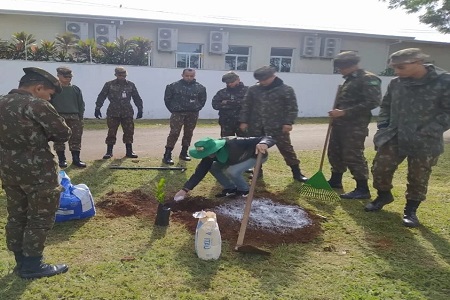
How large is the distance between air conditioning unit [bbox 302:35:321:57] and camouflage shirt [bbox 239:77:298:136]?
1505 centimetres

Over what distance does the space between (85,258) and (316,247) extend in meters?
2.23

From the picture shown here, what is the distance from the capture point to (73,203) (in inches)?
166

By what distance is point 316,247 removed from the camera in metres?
3.94

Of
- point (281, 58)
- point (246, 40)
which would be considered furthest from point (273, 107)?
point (281, 58)

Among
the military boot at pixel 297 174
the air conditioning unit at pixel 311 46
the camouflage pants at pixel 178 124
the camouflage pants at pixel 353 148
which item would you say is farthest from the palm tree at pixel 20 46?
the air conditioning unit at pixel 311 46

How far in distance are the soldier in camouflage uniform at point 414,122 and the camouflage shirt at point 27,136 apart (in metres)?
3.53

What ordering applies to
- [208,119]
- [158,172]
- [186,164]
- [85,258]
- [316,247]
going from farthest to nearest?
[208,119] < [186,164] < [158,172] < [316,247] < [85,258]

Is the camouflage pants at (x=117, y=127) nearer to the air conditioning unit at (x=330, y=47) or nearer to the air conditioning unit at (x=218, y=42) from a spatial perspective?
the air conditioning unit at (x=218, y=42)

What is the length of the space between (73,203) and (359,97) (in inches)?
151

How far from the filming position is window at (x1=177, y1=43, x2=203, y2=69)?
18.9 meters

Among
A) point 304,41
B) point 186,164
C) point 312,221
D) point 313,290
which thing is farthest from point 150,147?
point 304,41

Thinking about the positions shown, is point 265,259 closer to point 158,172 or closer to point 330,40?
point 158,172

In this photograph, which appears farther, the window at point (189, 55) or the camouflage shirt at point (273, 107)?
the window at point (189, 55)

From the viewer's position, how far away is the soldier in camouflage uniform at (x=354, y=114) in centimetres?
518
